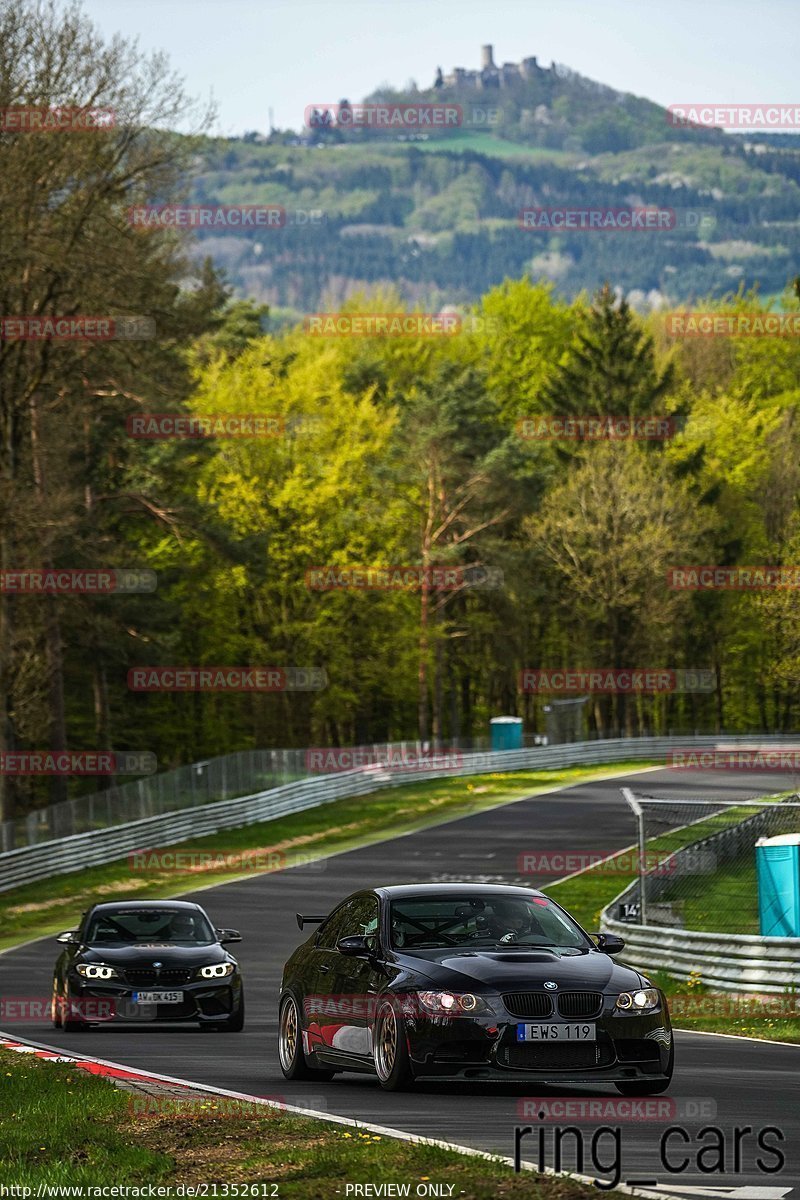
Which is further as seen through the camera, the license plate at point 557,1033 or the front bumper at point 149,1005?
the front bumper at point 149,1005

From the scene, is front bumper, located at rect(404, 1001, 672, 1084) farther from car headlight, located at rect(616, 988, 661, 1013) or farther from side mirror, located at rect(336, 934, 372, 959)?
side mirror, located at rect(336, 934, 372, 959)

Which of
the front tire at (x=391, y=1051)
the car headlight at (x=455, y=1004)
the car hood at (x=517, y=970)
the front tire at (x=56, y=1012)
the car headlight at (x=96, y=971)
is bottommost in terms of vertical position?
the front tire at (x=56, y=1012)

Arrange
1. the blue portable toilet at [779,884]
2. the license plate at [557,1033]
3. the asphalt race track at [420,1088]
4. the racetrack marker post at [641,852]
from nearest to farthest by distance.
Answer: the asphalt race track at [420,1088]
the license plate at [557,1033]
the blue portable toilet at [779,884]
the racetrack marker post at [641,852]

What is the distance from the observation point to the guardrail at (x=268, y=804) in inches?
1678

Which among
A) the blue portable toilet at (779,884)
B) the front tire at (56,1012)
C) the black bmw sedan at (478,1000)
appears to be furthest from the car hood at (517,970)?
the blue portable toilet at (779,884)

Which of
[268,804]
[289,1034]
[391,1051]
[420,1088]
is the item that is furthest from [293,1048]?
[268,804]

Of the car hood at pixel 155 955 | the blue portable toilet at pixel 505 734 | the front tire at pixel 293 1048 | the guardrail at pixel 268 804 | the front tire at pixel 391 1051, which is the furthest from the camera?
the blue portable toilet at pixel 505 734

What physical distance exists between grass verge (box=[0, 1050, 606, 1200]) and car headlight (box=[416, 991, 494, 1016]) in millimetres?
1165

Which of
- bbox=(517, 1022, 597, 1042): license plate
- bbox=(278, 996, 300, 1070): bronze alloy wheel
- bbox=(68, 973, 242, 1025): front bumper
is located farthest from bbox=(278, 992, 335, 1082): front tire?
bbox=(68, 973, 242, 1025): front bumper

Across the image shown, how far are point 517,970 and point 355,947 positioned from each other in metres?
1.29

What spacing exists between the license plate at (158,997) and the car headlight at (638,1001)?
843cm

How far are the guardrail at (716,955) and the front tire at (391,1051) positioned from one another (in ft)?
28.9

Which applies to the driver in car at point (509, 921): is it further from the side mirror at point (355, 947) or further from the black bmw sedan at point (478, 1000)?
the side mirror at point (355, 947)

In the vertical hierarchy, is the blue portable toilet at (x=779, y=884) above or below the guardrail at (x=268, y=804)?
above
